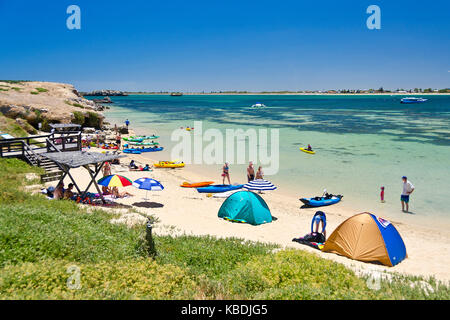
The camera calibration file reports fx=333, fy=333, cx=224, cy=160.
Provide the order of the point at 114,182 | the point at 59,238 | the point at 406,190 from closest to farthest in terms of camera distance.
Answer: the point at 59,238
the point at 114,182
the point at 406,190

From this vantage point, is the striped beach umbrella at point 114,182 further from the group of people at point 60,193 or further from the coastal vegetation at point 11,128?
the coastal vegetation at point 11,128

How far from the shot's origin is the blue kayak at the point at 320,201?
1742cm

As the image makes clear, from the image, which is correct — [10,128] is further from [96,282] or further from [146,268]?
[96,282]

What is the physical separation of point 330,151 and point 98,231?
93.1 feet

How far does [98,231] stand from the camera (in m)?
9.46

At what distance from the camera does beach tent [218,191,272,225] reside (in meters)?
14.1

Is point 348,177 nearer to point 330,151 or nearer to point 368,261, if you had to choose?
point 330,151

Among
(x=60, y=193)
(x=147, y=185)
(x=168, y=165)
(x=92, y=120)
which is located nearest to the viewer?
(x=60, y=193)

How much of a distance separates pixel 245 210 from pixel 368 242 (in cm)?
509

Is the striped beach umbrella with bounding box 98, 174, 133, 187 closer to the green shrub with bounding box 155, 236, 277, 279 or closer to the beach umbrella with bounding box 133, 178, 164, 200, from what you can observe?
the beach umbrella with bounding box 133, 178, 164, 200

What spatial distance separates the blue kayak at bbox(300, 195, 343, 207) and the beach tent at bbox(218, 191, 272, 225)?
12.5ft

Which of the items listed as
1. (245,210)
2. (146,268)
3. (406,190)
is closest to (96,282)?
(146,268)

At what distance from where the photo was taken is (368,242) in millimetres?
11008

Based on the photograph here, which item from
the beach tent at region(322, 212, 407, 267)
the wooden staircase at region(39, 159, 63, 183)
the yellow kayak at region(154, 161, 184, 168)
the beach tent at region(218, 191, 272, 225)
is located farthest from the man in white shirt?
the wooden staircase at region(39, 159, 63, 183)
